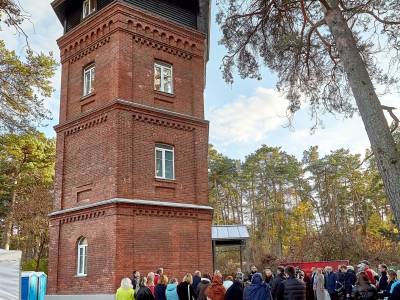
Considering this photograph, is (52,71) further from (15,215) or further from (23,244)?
(23,244)

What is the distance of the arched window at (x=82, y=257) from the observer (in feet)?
51.6

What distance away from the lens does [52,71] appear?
16.9m

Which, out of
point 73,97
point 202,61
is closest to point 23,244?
point 73,97

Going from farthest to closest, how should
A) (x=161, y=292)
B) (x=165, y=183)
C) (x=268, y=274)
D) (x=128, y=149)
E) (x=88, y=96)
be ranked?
(x=88, y=96)
(x=165, y=183)
(x=128, y=149)
(x=268, y=274)
(x=161, y=292)

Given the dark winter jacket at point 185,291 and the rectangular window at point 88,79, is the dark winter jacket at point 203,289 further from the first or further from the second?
the rectangular window at point 88,79

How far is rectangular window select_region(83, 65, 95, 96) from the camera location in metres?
17.7

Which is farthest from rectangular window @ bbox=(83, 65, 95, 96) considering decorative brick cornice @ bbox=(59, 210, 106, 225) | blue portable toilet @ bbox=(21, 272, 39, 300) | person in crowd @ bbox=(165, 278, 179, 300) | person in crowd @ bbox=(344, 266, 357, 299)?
person in crowd @ bbox=(344, 266, 357, 299)

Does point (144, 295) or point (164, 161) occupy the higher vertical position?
point (164, 161)

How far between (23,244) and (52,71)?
24830 mm

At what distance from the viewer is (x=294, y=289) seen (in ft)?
29.8

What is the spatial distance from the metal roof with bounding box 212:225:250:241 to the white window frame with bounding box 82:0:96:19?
11.0 meters

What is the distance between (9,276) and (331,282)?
9.75 m

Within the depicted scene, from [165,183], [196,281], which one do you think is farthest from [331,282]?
[165,183]

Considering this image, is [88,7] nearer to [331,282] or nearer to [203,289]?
[203,289]
